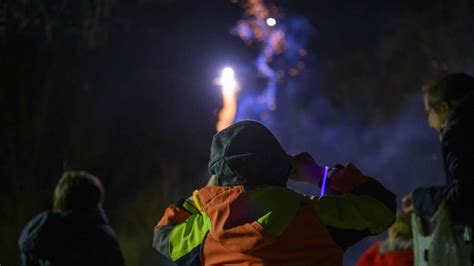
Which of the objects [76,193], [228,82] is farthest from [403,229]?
[228,82]

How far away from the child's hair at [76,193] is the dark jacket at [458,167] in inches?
95.3

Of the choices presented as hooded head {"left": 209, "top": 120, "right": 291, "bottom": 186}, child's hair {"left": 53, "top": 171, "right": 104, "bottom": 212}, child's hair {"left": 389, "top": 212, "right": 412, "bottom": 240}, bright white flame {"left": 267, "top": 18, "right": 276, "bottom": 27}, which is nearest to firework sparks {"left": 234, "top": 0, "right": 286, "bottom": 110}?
bright white flame {"left": 267, "top": 18, "right": 276, "bottom": 27}

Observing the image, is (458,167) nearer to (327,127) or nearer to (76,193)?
(76,193)

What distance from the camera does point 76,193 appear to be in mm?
4219

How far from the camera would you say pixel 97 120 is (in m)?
12.6

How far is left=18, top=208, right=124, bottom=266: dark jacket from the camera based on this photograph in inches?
164

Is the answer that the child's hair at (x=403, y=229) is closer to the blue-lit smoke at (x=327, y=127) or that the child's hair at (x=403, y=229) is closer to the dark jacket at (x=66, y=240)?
the dark jacket at (x=66, y=240)

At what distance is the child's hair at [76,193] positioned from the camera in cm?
423

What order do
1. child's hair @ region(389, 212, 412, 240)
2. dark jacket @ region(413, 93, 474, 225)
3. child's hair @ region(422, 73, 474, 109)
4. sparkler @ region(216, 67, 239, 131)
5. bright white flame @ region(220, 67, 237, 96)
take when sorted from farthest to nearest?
bright white flame @ region(220, 67, 237, 96)
sparkler @ region(216, 67, 239, 131)
child's hair @ region(389, 212, 412, 240)
child's hair @ region(422, 73, 474, 109)
dark jacket @ region(413, 93, 474, 225)

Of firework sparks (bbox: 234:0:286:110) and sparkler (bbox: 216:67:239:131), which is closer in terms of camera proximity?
sparkler (bbox: 216:67:239:131)

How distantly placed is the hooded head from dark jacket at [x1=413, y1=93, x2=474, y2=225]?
3.63ft

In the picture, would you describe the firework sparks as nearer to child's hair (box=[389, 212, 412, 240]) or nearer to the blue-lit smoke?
the blue-lit smoke

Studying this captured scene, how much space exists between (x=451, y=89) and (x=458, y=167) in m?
0.52

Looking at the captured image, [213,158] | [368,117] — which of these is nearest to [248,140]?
[213,158]
